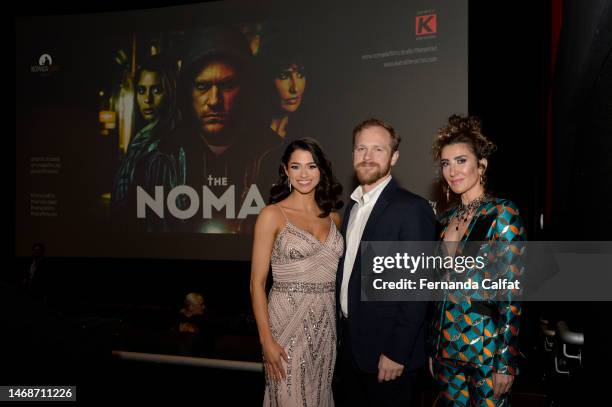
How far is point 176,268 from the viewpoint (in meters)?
6.29

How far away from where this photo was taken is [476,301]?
5.87ft

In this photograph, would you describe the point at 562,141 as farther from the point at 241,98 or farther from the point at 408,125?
the point at 241,98

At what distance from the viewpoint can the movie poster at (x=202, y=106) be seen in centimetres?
473

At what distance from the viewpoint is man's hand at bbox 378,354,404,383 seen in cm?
193

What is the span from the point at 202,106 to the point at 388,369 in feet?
14.1

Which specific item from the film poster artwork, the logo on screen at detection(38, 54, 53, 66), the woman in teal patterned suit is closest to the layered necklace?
the woman in teal patterned suit

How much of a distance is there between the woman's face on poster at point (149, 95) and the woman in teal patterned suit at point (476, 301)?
450 cm

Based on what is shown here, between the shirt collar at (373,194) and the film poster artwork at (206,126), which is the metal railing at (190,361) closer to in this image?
the shirt collar at (373,194)

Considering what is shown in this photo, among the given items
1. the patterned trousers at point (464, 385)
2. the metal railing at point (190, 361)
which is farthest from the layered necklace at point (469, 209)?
the metal railing at point (190, 361)

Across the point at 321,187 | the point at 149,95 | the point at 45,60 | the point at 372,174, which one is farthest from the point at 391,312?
the point at 45,60

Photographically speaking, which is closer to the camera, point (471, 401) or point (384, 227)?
point (471, 401)

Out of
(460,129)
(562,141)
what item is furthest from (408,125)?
(460,129)

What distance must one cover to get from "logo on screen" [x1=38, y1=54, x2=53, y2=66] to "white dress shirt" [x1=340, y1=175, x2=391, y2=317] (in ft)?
18.2

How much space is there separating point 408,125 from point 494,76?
2.84 ft
